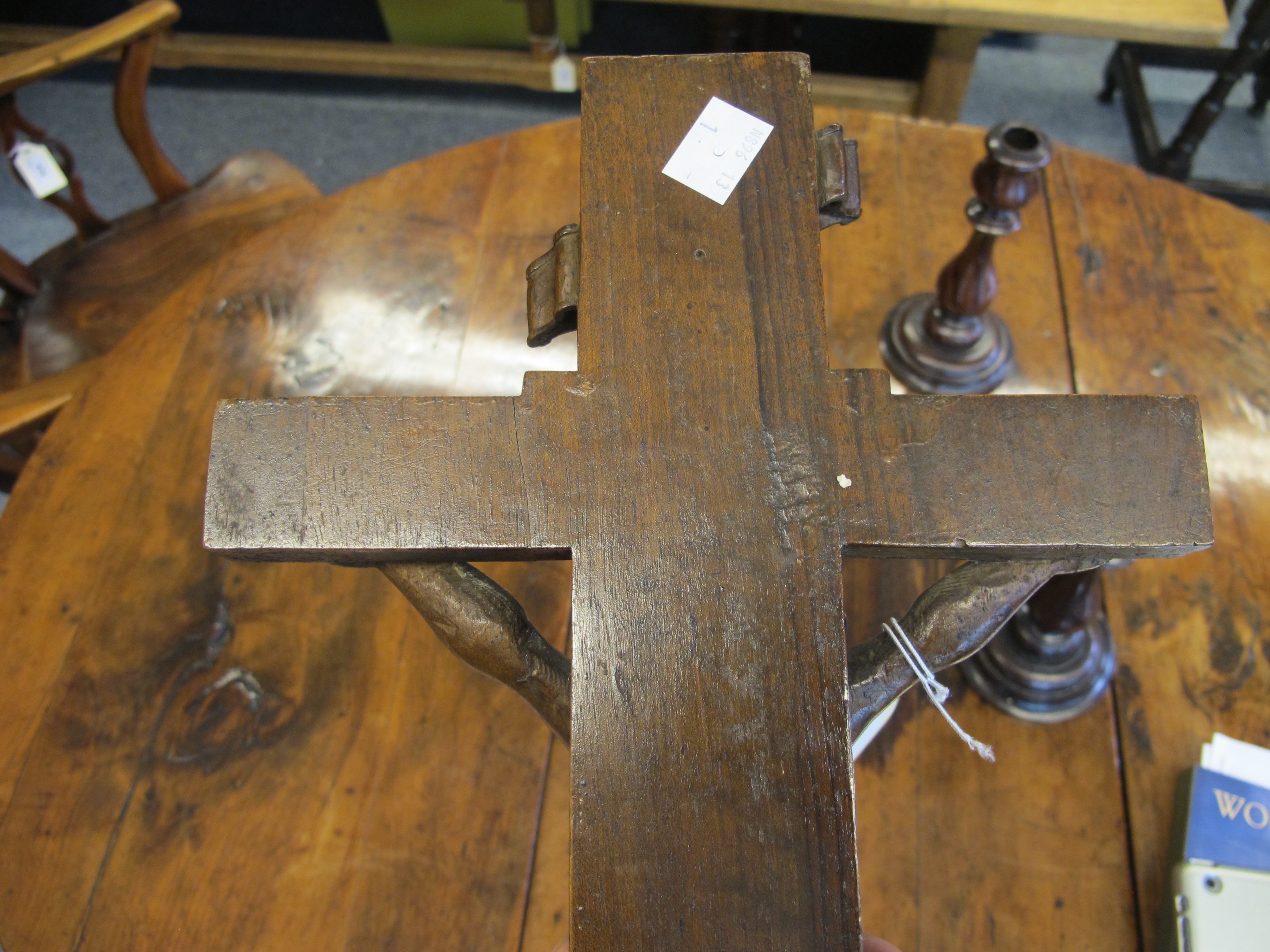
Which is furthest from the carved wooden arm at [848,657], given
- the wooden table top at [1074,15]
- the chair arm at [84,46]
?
the wooden table top at [1074,15]

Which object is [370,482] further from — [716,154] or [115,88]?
[115,88]

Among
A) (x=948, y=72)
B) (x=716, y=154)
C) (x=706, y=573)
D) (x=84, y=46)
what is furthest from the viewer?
(x=948, y=72)

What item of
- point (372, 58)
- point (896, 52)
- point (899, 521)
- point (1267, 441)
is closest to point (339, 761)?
point (899, 521)

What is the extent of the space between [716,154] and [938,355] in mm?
568

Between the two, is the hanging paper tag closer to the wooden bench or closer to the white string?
the wooden bench

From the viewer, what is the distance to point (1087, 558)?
676mm

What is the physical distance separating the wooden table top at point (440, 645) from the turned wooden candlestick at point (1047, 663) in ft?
0.08

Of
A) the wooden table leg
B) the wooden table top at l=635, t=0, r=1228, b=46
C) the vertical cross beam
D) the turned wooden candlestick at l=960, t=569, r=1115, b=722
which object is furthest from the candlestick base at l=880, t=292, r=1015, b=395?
the wooden table leg

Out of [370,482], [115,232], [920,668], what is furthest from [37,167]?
[920,668]

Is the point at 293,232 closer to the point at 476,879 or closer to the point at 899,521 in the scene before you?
the point at 476,879

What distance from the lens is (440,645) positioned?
3.39ft

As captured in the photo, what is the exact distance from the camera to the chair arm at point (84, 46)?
1.30 metres

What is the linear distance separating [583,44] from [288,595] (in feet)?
6.81

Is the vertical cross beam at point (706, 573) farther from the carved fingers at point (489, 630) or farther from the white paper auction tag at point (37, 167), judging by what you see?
the white paper auction tag at point (37, 167)
